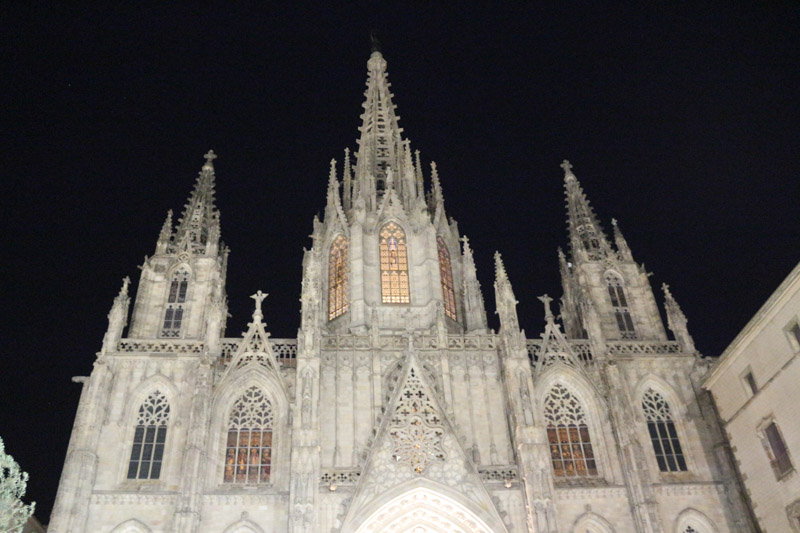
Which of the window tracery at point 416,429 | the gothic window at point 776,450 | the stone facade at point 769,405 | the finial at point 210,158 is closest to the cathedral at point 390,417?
the window tracery at point 416,429

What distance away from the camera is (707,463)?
2988 cm

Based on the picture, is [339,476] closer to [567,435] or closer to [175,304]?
[567,435]

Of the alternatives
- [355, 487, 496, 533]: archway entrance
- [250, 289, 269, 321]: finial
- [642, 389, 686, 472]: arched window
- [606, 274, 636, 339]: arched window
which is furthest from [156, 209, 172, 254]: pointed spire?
[642, 389, 686, 472]: arched window

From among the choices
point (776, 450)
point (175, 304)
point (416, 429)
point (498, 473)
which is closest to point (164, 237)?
point (175, 304)

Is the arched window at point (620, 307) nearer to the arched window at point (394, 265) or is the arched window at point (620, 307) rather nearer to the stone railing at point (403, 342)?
the stone railing at point (403, 342)

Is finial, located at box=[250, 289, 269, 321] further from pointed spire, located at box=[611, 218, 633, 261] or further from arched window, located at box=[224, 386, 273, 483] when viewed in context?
pointed spire, located at box=[611, 218, 633, 261]

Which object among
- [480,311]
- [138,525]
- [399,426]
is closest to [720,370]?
[480,311]

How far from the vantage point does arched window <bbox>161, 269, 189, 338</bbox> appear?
33094mm

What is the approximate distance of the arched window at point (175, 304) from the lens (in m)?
33.1

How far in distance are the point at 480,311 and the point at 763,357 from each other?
518 inches

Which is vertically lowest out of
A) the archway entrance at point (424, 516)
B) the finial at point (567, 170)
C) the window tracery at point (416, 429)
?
the archway entrance at point (424, 516)

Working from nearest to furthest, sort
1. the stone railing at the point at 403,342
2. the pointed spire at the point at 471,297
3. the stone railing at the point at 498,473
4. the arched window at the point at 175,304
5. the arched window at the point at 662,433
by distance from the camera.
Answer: the stone railing at the point at 498,473, the arched window at the point at 662,433, the stone railing at the point at 403,342, the arched window at the point at 175,304, the pointed spire at the point at 471,297

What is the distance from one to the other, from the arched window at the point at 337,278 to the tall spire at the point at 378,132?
13.1 ft

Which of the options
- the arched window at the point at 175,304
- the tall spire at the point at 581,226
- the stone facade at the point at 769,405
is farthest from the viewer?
the tall spire at the point at 581,226
